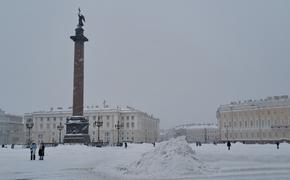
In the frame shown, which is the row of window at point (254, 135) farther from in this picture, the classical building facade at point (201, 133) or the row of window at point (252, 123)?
the classical building facade at point (201, 133)

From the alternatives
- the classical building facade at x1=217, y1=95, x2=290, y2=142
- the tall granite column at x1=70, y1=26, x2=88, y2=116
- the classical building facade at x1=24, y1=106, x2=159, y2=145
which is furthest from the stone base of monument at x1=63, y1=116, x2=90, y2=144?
the classical building facade at x1=24, y1=106, x2=159, y2=145

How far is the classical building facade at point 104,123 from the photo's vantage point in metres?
104

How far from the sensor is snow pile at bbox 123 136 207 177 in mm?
14148

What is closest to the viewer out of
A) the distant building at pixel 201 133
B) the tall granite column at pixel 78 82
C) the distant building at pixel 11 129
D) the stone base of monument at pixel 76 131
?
the stone base of monument at pixel 76 131

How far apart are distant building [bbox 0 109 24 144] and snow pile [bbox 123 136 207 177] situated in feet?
281

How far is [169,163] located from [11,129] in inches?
3676

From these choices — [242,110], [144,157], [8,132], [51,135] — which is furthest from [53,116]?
[144,157]

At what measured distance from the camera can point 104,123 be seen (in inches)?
4087

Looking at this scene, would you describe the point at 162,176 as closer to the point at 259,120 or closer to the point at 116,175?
the point at 116,175

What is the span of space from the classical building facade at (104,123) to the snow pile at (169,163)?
87231 millimetres

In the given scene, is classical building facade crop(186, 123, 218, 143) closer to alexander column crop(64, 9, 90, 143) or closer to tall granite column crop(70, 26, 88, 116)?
alexander column crop(64, 9, 90, 143)

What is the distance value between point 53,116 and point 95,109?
1077 cm

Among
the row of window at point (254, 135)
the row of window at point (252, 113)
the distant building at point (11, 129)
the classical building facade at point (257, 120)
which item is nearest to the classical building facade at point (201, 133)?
the classical building facade at point (257, 120)

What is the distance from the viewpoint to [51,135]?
353 feet
